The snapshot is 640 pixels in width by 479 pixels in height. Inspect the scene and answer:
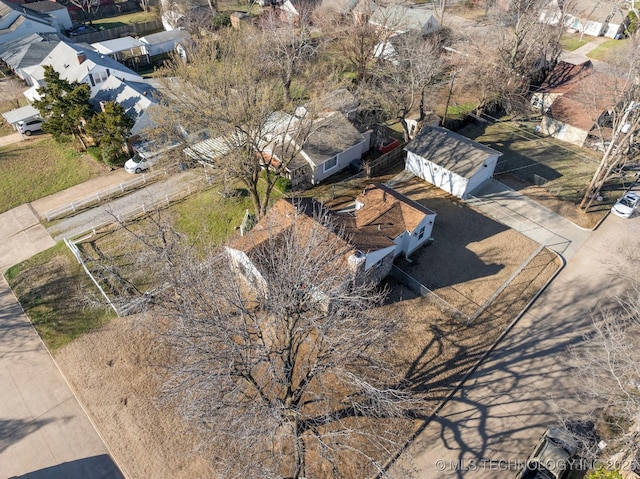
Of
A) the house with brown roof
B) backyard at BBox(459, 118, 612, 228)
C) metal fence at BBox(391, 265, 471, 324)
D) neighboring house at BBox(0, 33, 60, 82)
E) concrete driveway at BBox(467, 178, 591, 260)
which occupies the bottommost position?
metal fence at BBox(391, 265, 471, 324)

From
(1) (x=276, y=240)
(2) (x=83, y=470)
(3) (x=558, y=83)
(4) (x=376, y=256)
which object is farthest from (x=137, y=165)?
(3) (x=558, y=83)

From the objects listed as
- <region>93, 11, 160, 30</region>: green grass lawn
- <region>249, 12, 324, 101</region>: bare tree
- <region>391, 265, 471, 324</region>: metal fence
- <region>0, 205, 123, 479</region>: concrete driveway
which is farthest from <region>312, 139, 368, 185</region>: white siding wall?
<region>93, 11, 160, 30</region>: green grass lawn

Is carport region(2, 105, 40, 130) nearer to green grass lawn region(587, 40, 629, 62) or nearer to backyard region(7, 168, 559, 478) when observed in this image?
backyard region(7, 168, 559, 478)

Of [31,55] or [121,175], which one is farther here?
[31,55]

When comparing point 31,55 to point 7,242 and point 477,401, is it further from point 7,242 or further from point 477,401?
point 477,401

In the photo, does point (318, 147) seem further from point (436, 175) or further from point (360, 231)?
point (360, 231)

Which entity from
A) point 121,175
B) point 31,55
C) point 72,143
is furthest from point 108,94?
point 31,55

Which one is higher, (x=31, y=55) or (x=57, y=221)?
(x=31, y=55)
